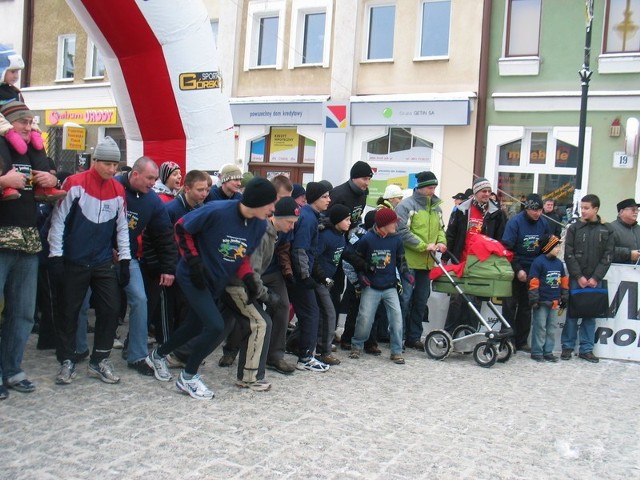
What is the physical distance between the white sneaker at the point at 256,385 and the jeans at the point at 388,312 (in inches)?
71.5

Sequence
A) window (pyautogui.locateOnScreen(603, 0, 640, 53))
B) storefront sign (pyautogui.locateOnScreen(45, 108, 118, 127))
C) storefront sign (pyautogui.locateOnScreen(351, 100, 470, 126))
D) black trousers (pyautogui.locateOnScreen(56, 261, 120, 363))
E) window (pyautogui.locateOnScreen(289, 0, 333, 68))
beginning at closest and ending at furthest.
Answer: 1. black trousers (pyautogui.locateOnScreen(56, 261, 120, 363))
2. window (pyautogui.locateOnScreen(603, 0, 640, 53))
3. storefront sign (pyautogui.locateOnScreen(351, 100, 470, 126))
4. window (pyautogui.locateOnScreen(289, 0, 333, 68))
5. storefront sign (pyautogui.locateOnScreen(45, 108, 118, 127))

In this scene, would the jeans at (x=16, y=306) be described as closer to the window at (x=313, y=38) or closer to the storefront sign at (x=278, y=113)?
the storefront sign at (x=278, y=113)

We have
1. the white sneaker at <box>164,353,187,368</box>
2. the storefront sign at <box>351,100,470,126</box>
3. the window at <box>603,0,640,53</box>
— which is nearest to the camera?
the white sneaker at <box>164,353,187,368</box>

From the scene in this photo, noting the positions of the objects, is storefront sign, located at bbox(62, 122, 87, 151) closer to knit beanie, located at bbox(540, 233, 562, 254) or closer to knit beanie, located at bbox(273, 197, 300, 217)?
knit beanie, located at bbox(540, 233, 562, 254)

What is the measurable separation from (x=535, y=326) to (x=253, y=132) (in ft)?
45.7

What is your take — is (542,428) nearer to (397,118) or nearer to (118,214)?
(118,214)

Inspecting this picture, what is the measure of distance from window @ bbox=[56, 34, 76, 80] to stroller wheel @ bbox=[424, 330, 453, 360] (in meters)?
20.8

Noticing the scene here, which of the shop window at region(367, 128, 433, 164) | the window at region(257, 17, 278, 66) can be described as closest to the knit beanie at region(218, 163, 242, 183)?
the shop window at region(367, 128, 433, 164)

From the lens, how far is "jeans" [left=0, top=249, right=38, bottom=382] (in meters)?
5.39

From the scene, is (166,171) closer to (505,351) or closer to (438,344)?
(438,344)

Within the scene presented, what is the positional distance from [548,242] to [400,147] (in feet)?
34.8

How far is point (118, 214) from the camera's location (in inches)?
233

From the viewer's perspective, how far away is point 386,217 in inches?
300

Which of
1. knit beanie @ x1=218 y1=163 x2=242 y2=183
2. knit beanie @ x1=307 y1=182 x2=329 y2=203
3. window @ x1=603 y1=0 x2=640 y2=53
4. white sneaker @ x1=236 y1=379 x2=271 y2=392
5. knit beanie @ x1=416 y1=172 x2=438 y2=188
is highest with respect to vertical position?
window @ x1=603 y1=0 x2=640 y2=53
